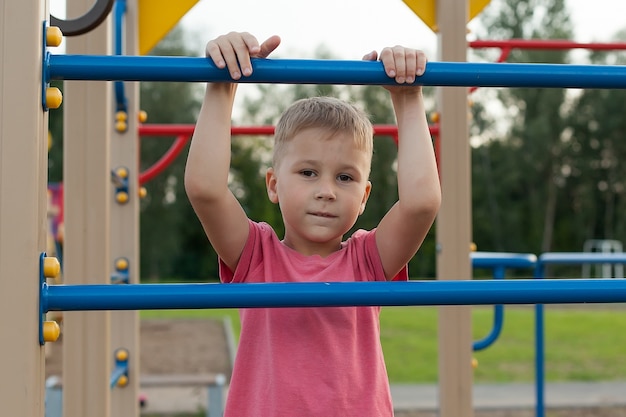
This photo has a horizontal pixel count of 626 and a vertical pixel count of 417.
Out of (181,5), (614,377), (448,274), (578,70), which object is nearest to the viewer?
(578,70)

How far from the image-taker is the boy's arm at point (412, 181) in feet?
4.32

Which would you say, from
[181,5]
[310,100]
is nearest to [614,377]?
[181,5]

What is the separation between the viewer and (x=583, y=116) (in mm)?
25156

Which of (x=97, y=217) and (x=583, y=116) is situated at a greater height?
(x=583, y=116)

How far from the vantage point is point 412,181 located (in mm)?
1319

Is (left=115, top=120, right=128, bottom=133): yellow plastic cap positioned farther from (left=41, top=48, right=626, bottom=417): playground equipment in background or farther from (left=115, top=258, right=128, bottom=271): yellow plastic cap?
(left=41, top=48, right=626, bottom=417): playground equipment in background

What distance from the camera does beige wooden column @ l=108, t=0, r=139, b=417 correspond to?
114 inches

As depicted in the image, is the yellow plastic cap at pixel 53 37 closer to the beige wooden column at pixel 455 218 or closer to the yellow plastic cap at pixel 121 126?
the beige wooden column at pixel 455 218

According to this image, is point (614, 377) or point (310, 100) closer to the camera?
point (310, 100)

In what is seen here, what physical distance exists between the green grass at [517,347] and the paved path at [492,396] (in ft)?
1.31

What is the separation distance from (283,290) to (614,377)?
21.0 ft

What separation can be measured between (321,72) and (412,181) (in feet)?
0.84

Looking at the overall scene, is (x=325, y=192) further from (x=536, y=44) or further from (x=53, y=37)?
(x=536, y=44)

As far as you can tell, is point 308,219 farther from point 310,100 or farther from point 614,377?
point 614,377
